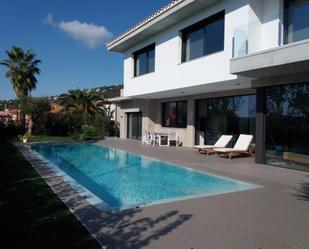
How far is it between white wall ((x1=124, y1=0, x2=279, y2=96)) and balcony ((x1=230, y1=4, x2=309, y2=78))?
5 cm

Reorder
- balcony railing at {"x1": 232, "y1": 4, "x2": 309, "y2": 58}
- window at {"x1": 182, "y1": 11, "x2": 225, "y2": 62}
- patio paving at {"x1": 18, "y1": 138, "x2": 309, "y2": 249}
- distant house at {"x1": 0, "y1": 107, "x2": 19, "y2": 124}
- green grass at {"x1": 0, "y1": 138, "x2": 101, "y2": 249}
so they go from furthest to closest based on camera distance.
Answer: distant house at {"x1": 0, "y1": 107, "x2": 19, "y2": 124} < window at {"x1": 182, "y1": 11, "x2": 225, "y2": 62} < balcony railing at {"x1": 232, "y1": 4, "x2": 309, "y2": 58} < patio paving at {"x1": 18, "y1": 138, "x2": 309, "y2": 249} < green grass at {"x1": 0, "y1": 138, "x2": 101, "y2": 249}

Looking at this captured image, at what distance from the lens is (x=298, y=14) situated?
10961 millimetres

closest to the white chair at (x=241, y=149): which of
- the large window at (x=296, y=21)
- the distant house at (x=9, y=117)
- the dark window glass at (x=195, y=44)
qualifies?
the dark window glass at (x=195, y=44)

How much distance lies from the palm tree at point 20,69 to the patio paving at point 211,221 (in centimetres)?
3257

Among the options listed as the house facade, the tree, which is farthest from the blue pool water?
the tree

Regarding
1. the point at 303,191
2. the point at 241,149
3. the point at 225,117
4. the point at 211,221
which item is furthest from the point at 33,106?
the point at 211,221

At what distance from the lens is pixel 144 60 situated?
21984 millimetres

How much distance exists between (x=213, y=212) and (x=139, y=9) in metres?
18.2

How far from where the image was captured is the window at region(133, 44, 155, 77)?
2088cm

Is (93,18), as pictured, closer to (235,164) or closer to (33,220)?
(235,164)

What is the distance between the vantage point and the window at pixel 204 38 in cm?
1466

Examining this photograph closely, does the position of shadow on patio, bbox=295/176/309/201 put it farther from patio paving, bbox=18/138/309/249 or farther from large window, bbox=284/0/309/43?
large window, bbox=284/0/309/43

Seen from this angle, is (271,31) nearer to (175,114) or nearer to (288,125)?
(288,125)

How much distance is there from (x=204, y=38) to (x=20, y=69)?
93.7 feet
